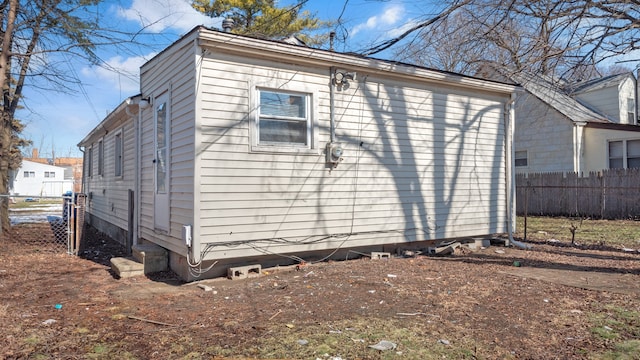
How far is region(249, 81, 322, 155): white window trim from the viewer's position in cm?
625

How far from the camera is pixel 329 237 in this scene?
6992mm

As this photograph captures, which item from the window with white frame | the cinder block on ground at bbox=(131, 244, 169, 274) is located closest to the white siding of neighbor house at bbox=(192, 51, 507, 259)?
the cinder block on ground at bbox=(131, 244, 169, 274)

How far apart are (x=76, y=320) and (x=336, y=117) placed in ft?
14.7

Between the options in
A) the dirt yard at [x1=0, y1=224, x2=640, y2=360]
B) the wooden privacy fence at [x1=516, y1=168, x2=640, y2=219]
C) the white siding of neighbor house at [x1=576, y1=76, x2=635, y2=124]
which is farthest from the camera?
the white siding of neighbor house at [x1=576, y1=76, x2=635, y2=124]

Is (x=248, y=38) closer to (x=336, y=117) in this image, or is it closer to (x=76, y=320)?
(x=336, y=117)

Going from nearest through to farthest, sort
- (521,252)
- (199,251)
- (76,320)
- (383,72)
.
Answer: (76,320) < (199,251) < (383,72) < (521,252)

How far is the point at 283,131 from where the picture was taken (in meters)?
6.57

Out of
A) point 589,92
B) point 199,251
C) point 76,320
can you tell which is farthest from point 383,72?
point 589,92

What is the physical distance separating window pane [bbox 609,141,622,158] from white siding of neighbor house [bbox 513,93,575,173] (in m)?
1.36

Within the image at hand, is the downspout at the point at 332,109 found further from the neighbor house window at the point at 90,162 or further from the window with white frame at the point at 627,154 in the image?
the window with white frame at the point at 627,154

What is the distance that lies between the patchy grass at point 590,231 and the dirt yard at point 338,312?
9.12ft

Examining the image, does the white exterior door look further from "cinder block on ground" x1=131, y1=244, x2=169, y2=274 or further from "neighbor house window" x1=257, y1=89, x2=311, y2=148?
"neighbor house window" x1=257, y1=89, x2=311, y2=148

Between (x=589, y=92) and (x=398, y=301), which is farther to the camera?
(x=589, y=92)

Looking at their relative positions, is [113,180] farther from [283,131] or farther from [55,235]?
[283,131]
